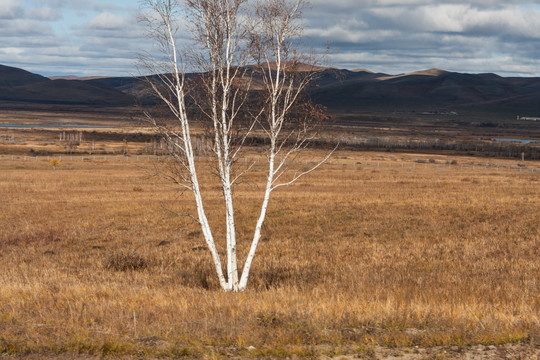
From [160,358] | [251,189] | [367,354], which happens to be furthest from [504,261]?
[251,189]

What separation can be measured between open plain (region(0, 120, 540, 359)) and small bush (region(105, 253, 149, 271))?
65 millimetres

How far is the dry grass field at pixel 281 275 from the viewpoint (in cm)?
923

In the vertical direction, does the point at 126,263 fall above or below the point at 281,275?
below

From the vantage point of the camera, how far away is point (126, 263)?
19.1 meters

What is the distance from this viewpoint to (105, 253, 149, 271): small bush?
743 inches

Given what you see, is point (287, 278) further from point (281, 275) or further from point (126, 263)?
point (126, 263)

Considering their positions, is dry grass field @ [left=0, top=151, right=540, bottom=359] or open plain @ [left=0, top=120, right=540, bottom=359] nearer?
open plain @ [left=0, top=120, right=540, bottom=359]

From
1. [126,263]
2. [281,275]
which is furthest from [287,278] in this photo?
[126,263]

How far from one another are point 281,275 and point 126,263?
5.19m

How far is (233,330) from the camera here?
9.59 m

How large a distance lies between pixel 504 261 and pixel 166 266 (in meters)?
11.1

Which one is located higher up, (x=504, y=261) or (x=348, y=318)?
(x=348, y=318)

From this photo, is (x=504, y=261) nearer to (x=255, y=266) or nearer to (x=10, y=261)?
(x=255, y=266)

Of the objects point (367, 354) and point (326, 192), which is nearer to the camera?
point (367, 354)
